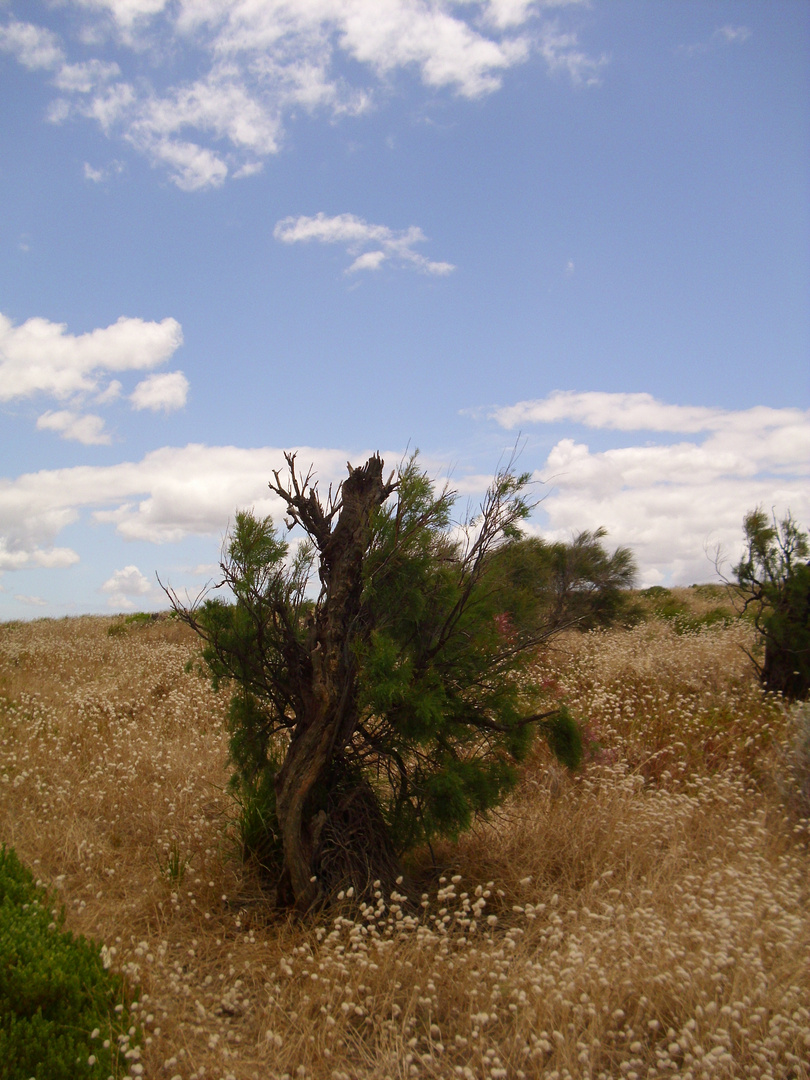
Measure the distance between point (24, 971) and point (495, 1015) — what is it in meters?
2.12

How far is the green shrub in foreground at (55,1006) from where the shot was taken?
113 inches

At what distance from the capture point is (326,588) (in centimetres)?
465

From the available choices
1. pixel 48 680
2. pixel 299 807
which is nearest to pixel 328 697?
pixel 299 807

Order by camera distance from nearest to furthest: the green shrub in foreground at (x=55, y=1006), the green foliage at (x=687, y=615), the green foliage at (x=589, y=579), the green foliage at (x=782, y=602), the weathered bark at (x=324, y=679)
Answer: the green shrub in foreground at (x=55, y=1006) < the weathered bark at (x=324, y=679) < the green foliage at (x=782, y=602) < the green foliage at (x=687, y=615) < the green foliage at (x=589, y=579)

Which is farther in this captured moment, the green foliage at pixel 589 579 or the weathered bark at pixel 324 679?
the green foliage at pixel 589 579

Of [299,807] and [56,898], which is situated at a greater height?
[299,807]

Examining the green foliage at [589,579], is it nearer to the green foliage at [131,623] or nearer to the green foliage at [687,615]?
the green foliage at [687,615]

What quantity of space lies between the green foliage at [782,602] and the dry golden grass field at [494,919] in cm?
84

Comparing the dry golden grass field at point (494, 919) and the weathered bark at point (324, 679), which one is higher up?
the weathered bark at point (324, 679)

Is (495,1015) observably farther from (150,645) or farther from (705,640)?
(150,645)

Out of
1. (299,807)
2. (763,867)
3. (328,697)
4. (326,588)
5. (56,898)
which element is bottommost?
(763,867)

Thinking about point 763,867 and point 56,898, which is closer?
point 56,898

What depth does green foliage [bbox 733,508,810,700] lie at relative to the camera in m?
9.12

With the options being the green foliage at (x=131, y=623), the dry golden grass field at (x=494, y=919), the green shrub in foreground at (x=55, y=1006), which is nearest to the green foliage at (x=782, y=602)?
the dry golden grass field at (x=494, y=919)
